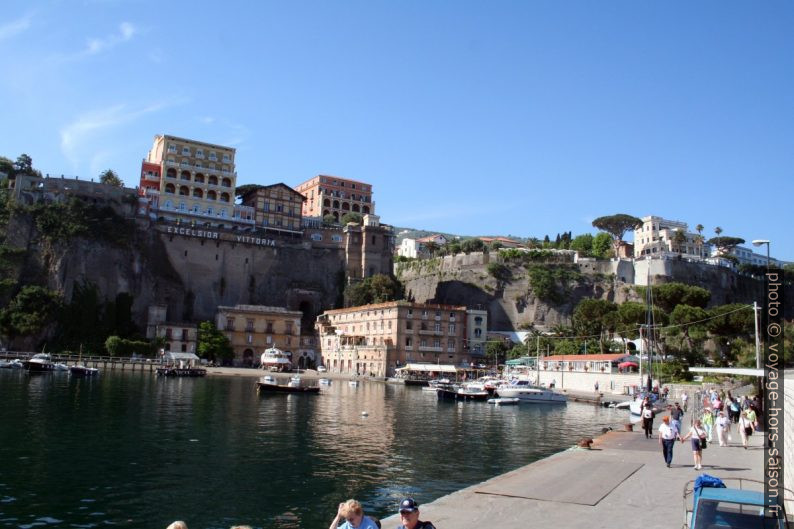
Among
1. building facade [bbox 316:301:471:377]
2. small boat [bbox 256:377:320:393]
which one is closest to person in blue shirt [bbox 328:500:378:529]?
small boat [bbox 256:377:320:393]

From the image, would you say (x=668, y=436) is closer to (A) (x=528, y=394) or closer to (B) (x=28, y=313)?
(A) (x=528, y=394)

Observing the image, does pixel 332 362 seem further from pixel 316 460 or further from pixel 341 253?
pixel 316 460

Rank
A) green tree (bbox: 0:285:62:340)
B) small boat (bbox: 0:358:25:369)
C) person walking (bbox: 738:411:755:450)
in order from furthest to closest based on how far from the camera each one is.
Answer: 1. green tree (bbox: 0:285:62:340)
2. small boat (bbox: 0:358:25:369)
3. person walking (bbox: 738:411:755:450)

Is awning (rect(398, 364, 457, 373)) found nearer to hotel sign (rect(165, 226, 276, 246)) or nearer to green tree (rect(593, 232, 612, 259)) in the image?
hotel sign (rect(165, 226, 276, 246))

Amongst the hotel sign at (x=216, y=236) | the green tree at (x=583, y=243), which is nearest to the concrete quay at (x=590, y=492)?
the hotel sign at (x=216, y=236)

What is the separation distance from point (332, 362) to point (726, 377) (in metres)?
51.9

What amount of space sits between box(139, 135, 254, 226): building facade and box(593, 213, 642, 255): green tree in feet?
214

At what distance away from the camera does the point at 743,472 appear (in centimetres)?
1683

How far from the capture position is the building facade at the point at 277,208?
105375 millimetres

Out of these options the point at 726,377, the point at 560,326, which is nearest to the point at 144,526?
the point at 726,377

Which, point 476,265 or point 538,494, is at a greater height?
point 476,265

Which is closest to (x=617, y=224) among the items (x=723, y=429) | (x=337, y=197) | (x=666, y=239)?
(x=666, y=239)

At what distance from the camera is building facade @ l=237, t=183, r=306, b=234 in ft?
346

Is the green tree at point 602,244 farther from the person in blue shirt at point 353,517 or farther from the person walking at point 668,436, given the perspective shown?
the person in blue shirt at point 353,517
